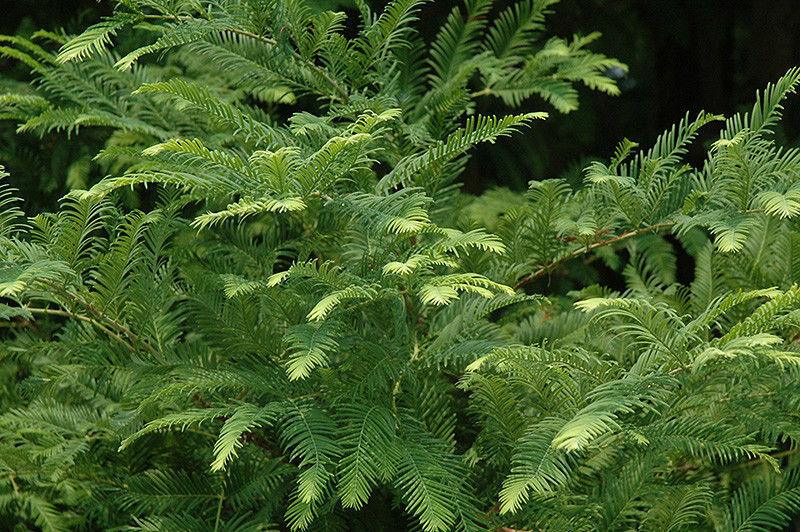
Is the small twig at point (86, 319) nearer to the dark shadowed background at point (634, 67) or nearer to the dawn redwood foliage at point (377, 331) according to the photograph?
the dawn redwood foliage at point (377, 331)

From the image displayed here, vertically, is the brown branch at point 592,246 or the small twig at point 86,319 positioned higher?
the brown branch at point 592,246

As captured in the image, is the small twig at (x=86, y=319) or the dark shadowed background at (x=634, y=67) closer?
the small twig at (x=86, y=319)

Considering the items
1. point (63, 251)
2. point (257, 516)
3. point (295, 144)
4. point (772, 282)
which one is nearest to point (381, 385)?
point (257, 516)

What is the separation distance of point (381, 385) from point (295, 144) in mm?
510

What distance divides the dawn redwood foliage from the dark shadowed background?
2.84 ft

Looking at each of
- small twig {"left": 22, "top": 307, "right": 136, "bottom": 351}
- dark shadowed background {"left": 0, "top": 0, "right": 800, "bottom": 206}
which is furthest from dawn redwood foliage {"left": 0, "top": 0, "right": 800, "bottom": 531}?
dark shadowed background {"left": 0, "top": 0, "right": 800, "bottom": 206}

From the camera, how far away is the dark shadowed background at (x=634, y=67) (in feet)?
9.96

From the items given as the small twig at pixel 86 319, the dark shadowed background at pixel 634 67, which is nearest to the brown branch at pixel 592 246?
the dark shadowed background at pixel 634 67

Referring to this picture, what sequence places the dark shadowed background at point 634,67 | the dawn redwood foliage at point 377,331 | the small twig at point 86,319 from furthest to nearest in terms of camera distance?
the dark shadowed background at point 634,67, the small twig at point 86,319, the dawn redwood foliage at point 377,331

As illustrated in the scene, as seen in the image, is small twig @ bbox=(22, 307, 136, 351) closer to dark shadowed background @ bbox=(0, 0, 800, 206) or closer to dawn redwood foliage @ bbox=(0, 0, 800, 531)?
dawn redwood foliage @ bbox=(0, 0, 800, 531)

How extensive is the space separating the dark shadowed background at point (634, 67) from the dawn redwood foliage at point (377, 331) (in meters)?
0.86

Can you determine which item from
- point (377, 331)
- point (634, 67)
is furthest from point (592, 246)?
point (634, 67)

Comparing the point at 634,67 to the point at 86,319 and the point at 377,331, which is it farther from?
the point at 86,319

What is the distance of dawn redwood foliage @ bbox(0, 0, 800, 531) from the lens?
5.15 ft
